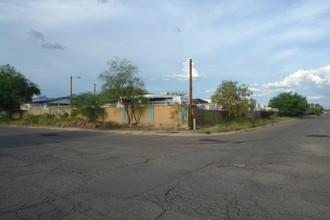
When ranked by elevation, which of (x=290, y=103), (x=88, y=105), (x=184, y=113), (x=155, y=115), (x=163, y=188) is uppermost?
(x=290, y=103)

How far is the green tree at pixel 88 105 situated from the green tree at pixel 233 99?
48.3ft

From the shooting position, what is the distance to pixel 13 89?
3334cm

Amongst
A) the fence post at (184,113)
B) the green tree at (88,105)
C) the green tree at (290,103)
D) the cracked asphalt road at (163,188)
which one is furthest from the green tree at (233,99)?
the green tree at (290,103)

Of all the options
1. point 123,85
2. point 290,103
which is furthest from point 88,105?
point 290,103

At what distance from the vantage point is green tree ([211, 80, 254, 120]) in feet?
91.5

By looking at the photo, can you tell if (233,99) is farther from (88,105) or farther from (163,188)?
(163,188)

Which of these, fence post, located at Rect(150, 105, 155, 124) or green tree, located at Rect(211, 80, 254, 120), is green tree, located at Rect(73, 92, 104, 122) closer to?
fence post, located at Rect(150, 105, 155, 124)

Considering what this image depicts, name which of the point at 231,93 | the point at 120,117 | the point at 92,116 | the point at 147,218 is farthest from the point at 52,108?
the point at 147,218

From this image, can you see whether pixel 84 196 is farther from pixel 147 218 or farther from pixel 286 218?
pixel 286 218

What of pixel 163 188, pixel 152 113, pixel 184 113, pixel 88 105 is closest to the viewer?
pixel 163 188

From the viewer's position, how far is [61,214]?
3.87 meters

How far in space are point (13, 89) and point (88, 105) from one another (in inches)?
507

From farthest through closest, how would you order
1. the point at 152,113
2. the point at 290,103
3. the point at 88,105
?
the point at 290,103
the point at 88,105
the point at 152,113

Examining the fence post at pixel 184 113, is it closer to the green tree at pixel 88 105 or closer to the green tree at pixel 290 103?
the green tree at pixel 88 105
